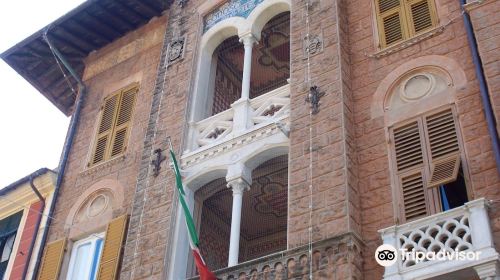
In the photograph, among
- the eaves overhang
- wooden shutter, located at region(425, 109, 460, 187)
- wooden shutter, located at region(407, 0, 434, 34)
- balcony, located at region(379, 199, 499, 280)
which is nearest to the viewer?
balcony, located at region(379, 199, 499, 280)

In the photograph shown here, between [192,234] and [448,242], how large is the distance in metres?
4.28

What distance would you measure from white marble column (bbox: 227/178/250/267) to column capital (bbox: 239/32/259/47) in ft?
11.4

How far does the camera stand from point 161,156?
15062 mm

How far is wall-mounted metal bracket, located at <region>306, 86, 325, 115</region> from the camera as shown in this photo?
13227 millimetres

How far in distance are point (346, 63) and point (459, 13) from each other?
212cm

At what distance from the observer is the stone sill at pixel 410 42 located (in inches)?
519

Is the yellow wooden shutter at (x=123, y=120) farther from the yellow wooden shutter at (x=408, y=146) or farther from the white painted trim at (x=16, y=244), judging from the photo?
the yellow wooden shutter at (x=408, y=146)

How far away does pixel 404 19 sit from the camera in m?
14.1

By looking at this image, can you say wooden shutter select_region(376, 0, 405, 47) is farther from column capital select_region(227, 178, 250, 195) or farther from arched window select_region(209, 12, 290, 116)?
column capital select_region(227, 178, 250, 195)

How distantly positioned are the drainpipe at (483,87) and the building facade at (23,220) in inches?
381

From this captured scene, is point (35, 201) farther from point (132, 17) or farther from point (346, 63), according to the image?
point (346, 63)

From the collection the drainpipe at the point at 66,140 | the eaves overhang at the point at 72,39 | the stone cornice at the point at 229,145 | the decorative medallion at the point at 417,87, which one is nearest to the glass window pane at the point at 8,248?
the drainpipe at the point at 66,140

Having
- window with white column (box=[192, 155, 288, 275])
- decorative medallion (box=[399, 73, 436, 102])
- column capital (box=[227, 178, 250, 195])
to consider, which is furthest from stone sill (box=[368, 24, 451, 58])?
column capital (box=[227, 178, 250, 195])

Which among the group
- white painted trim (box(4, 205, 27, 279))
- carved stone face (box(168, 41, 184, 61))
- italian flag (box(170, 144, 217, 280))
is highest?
carved stone face (box(168, 41, 184, 61))
